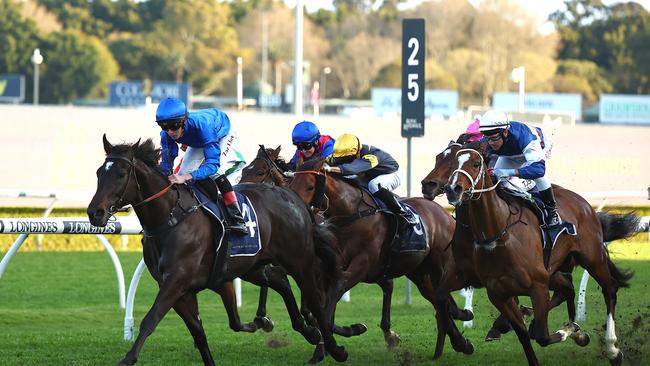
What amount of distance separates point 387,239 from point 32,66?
5837 cm

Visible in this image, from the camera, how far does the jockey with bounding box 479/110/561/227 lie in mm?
7195

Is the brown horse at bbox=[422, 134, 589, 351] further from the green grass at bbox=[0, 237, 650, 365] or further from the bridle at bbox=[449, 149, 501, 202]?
the green grass at bbox=[0, 237, 650, 365]

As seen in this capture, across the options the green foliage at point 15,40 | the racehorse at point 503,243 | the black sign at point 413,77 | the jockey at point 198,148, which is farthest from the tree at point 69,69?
the racehorse at point 503,243

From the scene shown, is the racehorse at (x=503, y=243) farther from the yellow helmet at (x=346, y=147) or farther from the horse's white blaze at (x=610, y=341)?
the yellow helmet at (x=346, y=147)

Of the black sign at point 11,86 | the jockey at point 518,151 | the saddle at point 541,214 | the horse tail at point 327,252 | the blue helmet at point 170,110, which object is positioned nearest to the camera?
the blue helmet at point 170,110

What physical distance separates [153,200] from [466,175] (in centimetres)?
183

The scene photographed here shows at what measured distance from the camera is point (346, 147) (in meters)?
8.34

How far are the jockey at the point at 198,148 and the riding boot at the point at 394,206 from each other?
1.53 m

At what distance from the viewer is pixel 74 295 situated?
12234mm

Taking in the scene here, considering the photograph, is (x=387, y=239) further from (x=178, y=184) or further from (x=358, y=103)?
(x=358, y=103)

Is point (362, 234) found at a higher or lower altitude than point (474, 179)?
lower

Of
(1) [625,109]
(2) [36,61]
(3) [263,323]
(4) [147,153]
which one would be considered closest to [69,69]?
(2) [36,61]

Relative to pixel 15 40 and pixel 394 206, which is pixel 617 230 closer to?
pixel 394 206

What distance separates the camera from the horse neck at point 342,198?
8188 millimetres
